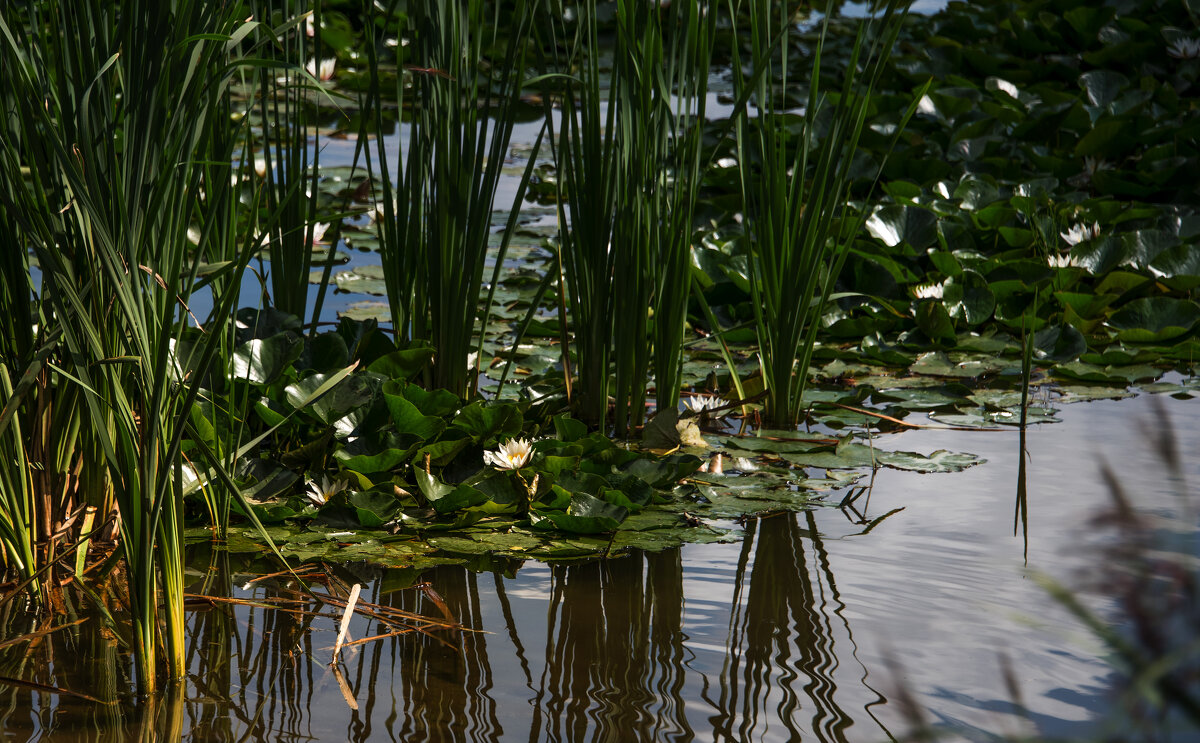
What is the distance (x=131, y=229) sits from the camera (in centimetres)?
107

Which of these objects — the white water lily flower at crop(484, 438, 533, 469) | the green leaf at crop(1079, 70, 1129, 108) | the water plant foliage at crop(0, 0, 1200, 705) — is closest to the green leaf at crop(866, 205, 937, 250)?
the water plant foliage at crop(0, 0, 1200, 705)

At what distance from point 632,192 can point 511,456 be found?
0.52m

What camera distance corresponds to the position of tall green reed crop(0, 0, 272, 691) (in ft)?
3.41

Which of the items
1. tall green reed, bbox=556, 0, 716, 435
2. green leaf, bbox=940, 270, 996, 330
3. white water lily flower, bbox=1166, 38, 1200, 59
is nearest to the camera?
tall green reed, bbox=556, 0, 716, 435

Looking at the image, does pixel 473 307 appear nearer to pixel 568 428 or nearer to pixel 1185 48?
pixel 568 428

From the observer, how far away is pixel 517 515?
5.52 ft

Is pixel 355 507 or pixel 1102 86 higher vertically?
pixel 1102 86

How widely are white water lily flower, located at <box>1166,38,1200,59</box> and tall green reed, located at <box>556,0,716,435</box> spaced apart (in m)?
3.81

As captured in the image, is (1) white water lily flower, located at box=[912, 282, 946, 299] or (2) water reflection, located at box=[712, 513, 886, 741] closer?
(2) water reflection, located at box=[712, 513, 886, 741]

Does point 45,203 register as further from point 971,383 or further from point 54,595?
point 971,383

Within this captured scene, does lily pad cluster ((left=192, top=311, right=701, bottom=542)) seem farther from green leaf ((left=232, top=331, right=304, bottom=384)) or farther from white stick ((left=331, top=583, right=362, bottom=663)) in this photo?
white stick ((left=331, top=583, right=362, bottom=663))

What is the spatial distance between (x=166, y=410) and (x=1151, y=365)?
2.22 m

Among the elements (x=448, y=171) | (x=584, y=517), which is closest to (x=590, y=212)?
(x=448, y=171)

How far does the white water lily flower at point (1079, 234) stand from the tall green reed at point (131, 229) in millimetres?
2534
